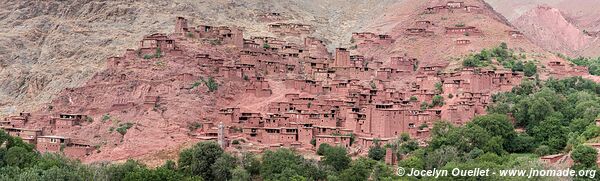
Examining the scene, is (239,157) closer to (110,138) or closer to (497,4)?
(110,138)

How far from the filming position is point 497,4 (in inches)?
4166

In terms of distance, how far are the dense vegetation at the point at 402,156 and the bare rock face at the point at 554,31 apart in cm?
3315

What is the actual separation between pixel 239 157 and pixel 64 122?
11099mm

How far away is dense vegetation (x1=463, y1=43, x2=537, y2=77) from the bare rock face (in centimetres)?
2131

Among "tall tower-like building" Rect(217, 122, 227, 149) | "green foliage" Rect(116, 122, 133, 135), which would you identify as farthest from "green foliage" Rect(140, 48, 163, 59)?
"tall tower-like building" Rect(217, 122, 227, 149)

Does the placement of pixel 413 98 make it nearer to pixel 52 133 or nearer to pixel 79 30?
pixel 52 133

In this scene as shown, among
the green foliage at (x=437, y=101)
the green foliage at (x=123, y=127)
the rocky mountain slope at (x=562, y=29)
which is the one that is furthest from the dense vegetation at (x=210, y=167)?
the rocky mountain slope at (x=562, y=29)

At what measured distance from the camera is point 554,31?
9050 cm

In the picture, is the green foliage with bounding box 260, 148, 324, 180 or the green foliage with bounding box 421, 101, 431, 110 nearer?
the green foliage with bounding box 260, 148, 324, 180

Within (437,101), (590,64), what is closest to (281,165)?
(437,101)

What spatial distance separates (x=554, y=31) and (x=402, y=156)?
42935 millimetres

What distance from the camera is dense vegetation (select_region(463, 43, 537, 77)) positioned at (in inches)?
2530

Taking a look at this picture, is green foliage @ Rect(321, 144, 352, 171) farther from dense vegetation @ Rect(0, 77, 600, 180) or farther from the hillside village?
the hillside village

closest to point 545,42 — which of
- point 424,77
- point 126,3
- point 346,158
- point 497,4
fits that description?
point 497,4
